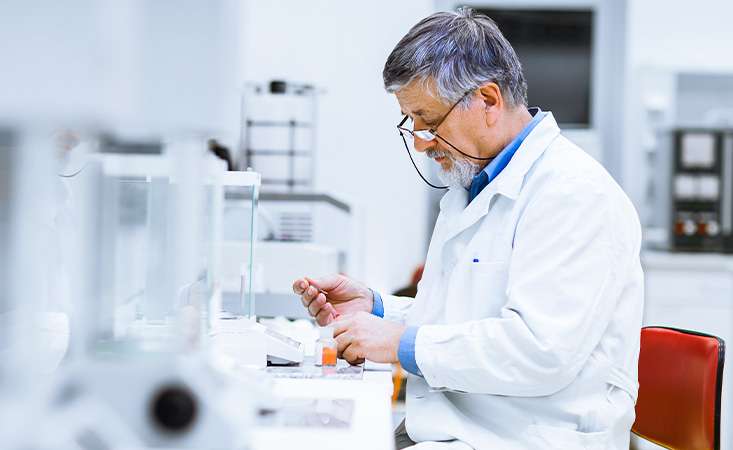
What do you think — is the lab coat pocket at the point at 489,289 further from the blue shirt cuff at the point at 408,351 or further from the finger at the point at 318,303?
the finger at the point at 318,303

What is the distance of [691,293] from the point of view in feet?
11.9

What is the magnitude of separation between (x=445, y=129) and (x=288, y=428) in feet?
2.53

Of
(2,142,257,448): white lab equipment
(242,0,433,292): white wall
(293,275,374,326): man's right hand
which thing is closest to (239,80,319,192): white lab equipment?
(242,0,433,292): white wall

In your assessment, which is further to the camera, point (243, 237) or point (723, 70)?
point (723, 70)

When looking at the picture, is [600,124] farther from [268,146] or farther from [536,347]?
[536,347]

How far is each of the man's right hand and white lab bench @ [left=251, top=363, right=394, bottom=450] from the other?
25 centimetres

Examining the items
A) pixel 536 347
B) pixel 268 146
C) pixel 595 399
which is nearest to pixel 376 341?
pixel 536 347

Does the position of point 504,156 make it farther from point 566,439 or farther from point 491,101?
point 566,439

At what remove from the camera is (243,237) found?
8.18ft

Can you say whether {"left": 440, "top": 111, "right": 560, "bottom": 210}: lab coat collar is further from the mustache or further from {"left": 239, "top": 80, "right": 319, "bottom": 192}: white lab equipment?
{"left": 239, "top": 80, "right": 319, "bottom": 192}: white lab equipment

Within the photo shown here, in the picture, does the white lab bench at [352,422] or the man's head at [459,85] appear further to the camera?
the man's head at [459,85]

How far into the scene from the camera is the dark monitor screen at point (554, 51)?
13.4 ft

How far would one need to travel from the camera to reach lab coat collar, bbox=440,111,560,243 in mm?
1562

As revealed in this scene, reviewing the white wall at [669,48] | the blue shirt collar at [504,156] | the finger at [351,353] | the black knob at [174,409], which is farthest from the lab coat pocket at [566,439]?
the white wall at [669,48]
